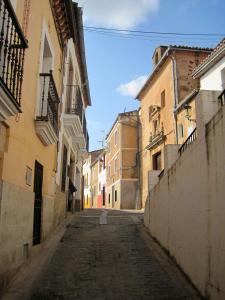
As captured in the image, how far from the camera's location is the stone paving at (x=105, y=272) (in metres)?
6.15

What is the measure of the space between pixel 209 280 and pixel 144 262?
2898mm

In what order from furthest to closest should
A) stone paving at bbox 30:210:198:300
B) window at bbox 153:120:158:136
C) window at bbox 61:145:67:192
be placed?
window at bbox 153:120:158:136, window at bbox 61:145:67:192, stone paving at bbox 30:210:198:300

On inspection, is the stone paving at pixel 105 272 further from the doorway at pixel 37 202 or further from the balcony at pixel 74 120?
the balcony at pixel 74 120

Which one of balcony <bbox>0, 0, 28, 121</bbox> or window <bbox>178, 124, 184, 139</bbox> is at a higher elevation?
window <bbox>178, 124, 184, 139</bbox>

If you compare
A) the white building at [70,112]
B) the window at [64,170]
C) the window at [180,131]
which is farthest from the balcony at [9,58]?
the window at [180,131]

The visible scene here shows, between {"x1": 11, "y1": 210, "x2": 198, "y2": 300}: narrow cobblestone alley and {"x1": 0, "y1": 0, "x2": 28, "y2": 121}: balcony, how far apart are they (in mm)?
3039

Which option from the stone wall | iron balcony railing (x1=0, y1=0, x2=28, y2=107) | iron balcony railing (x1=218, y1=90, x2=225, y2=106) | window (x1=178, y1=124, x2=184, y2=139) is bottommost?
the stone wall

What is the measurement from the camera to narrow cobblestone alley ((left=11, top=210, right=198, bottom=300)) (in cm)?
617

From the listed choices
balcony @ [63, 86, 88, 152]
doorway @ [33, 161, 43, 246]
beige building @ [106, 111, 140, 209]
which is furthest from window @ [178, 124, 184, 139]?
doorway @ [33, 161, 43, 246]

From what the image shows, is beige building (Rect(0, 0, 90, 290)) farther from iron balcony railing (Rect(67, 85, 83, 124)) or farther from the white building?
iron balcony railing (Rect(67, 85, 83, 124))

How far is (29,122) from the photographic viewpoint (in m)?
7.12

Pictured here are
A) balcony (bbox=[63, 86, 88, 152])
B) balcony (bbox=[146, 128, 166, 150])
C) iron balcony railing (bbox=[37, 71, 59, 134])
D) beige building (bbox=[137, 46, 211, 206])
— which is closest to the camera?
iron balcony railing (bbox=[37, 71, 59, 134])

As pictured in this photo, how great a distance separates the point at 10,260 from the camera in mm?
5996

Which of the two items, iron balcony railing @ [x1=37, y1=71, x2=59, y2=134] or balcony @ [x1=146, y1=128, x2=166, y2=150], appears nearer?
iron balcony railing @ [x1=37, y1=71, x2=59, y2=134]
